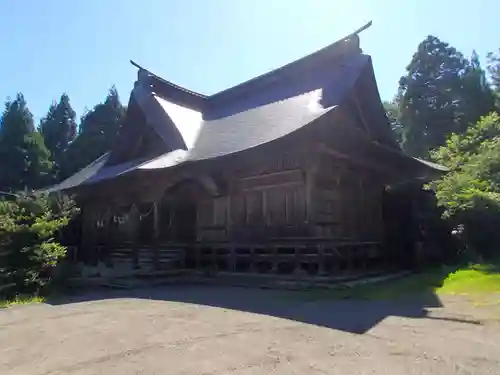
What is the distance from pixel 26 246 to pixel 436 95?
34519 millimetres

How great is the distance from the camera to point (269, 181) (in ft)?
34.9

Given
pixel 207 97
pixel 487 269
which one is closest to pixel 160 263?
pixel 487 269

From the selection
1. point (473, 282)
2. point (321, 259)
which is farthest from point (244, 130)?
point (473, 282)

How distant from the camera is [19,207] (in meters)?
8.38

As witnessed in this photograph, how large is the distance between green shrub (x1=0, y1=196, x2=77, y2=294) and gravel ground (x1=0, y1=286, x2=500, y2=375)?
1619mm

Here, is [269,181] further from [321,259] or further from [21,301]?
[21,301]

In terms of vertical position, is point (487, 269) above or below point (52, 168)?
below

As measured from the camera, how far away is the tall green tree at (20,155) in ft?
111

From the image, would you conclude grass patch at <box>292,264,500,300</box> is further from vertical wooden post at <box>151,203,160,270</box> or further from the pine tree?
the pine tree

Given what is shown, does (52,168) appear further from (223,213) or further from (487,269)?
(487,269)

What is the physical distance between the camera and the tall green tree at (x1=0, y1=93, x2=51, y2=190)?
33.8 m

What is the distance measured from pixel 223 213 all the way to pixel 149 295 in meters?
4.24

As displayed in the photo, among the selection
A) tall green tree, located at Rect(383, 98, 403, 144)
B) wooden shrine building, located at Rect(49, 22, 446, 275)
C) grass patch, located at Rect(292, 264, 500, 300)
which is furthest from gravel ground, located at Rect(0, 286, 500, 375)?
tall green tree, located at Rect(383, 98, 403, 144)

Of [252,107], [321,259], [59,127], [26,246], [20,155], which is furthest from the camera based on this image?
[59,127]
